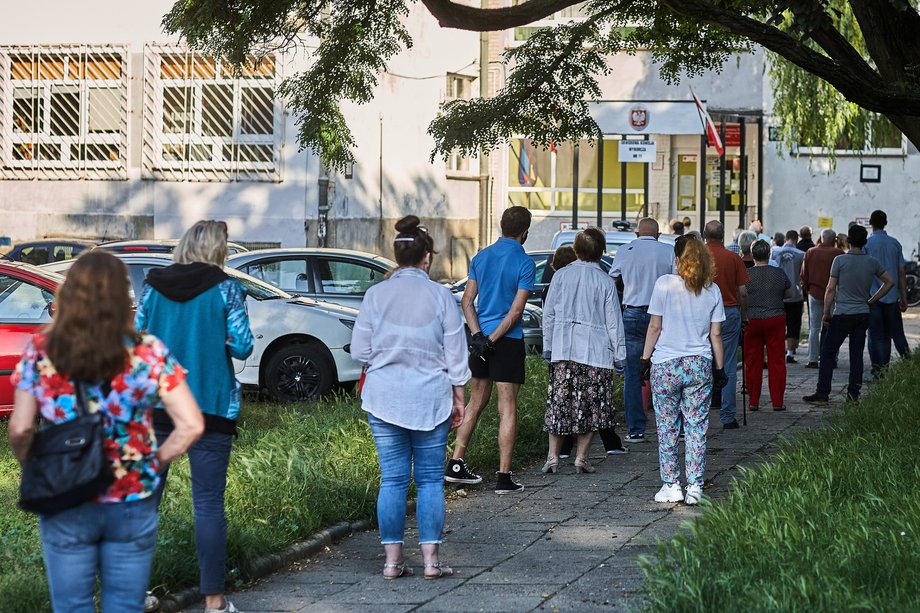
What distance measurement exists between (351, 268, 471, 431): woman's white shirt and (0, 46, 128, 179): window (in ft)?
78.8

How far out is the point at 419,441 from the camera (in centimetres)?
683

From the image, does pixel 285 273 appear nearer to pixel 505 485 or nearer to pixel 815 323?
pixel 815 323

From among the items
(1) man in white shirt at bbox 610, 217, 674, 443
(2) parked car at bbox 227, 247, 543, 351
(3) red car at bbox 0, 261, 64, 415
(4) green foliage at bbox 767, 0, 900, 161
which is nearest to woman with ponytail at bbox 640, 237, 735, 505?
(1) man in white shirt at bbox 610, 217, 674, 443

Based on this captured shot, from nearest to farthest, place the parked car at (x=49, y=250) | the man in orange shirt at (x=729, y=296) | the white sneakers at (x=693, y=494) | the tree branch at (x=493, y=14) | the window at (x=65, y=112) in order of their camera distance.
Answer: the white sneakers at (x=693, y=494) < the man in orange shirt at (x=729, y=296) < the tree branch at (x=493, y=14) < the parked car at (x=49, y=250) < the window at (x=65, y=112)

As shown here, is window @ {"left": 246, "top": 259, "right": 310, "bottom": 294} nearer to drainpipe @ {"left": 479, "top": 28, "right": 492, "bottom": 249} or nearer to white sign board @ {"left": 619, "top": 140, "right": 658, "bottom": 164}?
white sign board @ {"left": 619, "top": 140, "right": 658, "bottom": 164}

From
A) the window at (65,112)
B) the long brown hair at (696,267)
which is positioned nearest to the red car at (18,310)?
the long brown hair at (696,267)

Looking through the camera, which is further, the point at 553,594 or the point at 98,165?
the point at 98,165

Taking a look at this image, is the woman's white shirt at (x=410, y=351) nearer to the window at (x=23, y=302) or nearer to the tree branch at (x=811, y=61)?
the tree branch at (x=811, y=61)

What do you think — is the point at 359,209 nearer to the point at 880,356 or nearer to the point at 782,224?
the point at 782,224

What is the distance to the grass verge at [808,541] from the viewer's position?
5.43 m

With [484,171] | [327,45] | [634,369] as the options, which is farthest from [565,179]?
[634,369]

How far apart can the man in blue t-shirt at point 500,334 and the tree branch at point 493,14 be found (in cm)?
424

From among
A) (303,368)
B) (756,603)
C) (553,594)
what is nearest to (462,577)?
(553,594)

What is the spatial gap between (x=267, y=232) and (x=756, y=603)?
82.1 feet
